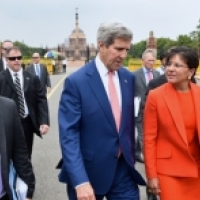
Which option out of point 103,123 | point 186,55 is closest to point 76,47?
point 186,55

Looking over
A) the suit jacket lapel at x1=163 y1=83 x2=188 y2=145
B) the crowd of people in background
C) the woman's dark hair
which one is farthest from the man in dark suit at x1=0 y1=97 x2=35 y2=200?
the woman's dark hair

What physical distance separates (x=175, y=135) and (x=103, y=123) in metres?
0.64

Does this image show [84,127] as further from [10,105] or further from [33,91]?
[33,91]

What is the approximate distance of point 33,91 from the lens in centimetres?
652

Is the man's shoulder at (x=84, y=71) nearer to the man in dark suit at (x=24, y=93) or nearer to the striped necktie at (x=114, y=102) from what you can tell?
the striped necktie at (x=114, y=102)

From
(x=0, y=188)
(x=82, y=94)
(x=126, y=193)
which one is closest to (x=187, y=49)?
(x=82, y=94)

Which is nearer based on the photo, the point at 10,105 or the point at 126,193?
the point at 10,105

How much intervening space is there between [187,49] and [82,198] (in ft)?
5.06

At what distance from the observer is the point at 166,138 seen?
13.4ft

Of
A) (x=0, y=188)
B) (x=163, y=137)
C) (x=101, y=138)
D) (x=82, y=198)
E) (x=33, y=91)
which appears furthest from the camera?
(x=33, y=91)

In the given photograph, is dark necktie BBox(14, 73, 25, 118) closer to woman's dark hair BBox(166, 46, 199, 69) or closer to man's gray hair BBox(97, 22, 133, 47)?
woman's dark hair BBox(166, 46, 199, 69)

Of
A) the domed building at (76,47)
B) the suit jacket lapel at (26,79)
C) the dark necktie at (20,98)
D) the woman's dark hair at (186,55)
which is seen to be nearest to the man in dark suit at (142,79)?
the suit jacket lapel at (26,79)

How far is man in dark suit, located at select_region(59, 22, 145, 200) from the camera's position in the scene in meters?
3.71

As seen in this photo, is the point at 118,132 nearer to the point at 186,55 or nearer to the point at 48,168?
the point at 186,55
